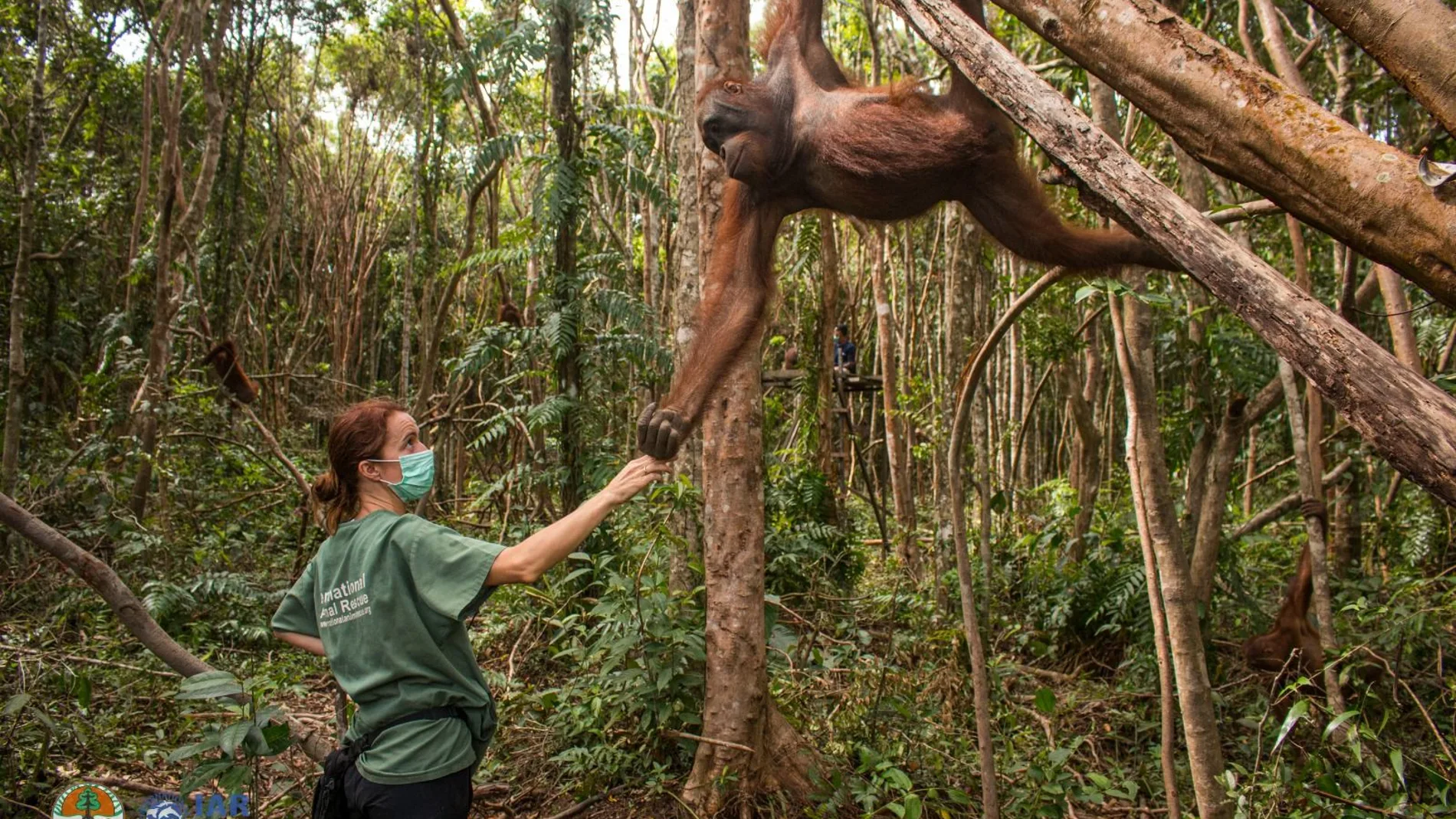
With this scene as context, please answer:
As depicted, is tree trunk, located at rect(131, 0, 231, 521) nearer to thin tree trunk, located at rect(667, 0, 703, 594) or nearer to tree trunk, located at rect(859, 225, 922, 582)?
thin tree trunk, located at rect(667, 0, 703, 594)

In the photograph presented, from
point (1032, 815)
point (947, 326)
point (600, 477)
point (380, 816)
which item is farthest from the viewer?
point (947, 326)

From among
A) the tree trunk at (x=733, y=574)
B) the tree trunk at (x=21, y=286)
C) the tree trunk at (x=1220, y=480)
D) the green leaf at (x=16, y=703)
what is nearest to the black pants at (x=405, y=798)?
the tree trunk at (x=733, y=574)

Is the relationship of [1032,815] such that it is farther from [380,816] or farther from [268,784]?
[268,784]

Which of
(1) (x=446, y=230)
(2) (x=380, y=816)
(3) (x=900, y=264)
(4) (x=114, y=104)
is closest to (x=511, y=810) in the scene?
(2) (x=380, y=816)

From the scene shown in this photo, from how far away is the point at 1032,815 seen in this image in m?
3.28

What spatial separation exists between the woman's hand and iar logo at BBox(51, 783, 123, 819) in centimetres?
245

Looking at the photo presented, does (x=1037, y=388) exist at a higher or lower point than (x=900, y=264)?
lower

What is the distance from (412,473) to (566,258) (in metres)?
3.50

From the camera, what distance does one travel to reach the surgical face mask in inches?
89.4

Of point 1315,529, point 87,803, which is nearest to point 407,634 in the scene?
point 87,803

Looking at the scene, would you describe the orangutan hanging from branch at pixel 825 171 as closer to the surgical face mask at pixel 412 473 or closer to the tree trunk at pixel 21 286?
the surgical face mask at pixel 412 473

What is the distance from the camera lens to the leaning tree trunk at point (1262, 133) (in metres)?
1.23

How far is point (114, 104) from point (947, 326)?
10274 mm

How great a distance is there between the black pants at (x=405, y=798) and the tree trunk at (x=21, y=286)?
425 cm
